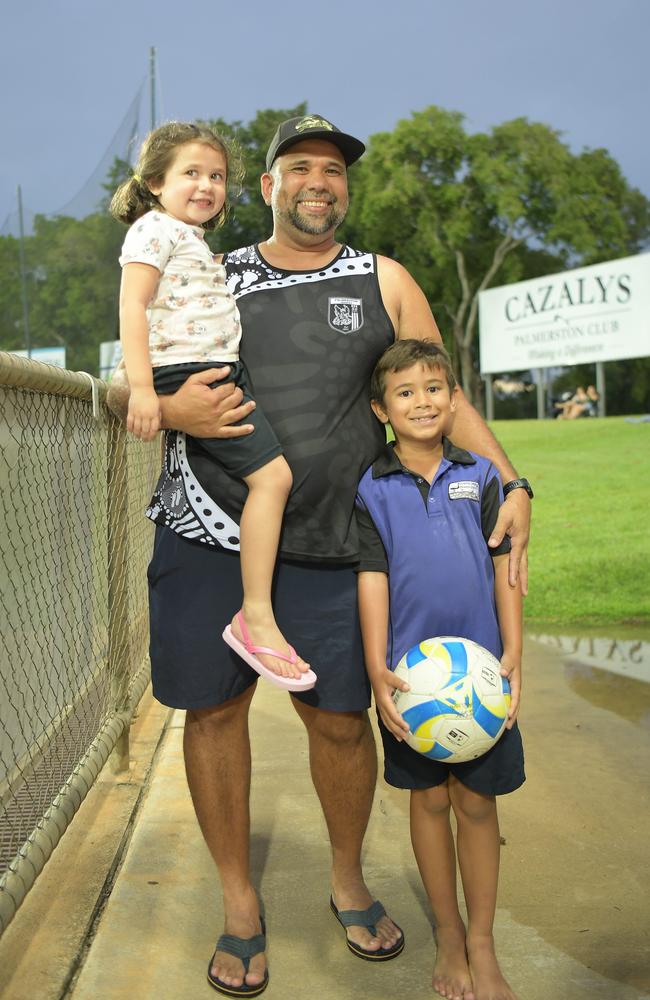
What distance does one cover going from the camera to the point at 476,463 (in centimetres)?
276

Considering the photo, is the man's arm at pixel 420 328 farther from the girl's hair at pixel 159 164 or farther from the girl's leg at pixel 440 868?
the girl's leg at pixel 440 868

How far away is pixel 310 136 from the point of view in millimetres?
2854

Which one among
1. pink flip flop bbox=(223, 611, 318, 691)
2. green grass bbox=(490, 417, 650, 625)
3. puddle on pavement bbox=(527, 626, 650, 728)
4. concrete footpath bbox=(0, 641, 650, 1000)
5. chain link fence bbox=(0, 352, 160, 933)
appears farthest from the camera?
green grass bbox=(490, 417, 650, 625)

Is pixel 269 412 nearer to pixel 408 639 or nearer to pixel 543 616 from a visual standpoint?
pixel 408 639

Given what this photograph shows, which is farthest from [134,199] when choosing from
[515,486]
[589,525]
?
[589,525]

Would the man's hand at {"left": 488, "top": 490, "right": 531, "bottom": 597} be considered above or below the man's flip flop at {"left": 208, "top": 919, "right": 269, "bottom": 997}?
above

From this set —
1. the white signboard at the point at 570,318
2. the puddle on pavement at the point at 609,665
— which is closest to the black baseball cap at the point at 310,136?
the puddle on pavement at the point at 609,665

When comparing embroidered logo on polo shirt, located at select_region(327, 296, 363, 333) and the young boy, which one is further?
embroidered logo on polo shirt, located at select_region(327, 296, 363, 333)

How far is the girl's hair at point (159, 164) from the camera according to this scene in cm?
287

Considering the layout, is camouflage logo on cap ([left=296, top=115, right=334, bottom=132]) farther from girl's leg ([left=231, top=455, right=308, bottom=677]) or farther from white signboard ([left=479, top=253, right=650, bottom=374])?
white signboard ([left=479, top=253, right=650, bottom=374])

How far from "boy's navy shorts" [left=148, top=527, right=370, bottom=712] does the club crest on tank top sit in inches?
2.6

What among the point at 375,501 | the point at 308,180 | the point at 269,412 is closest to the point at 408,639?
the point at 375,501

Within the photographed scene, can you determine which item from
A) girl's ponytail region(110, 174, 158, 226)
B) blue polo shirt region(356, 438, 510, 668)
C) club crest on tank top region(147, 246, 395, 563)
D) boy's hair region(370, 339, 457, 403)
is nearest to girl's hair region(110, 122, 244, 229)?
girl's ponytail region(110, 174, 158, 226)

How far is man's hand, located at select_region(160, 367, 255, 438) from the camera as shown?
263 centimetres
